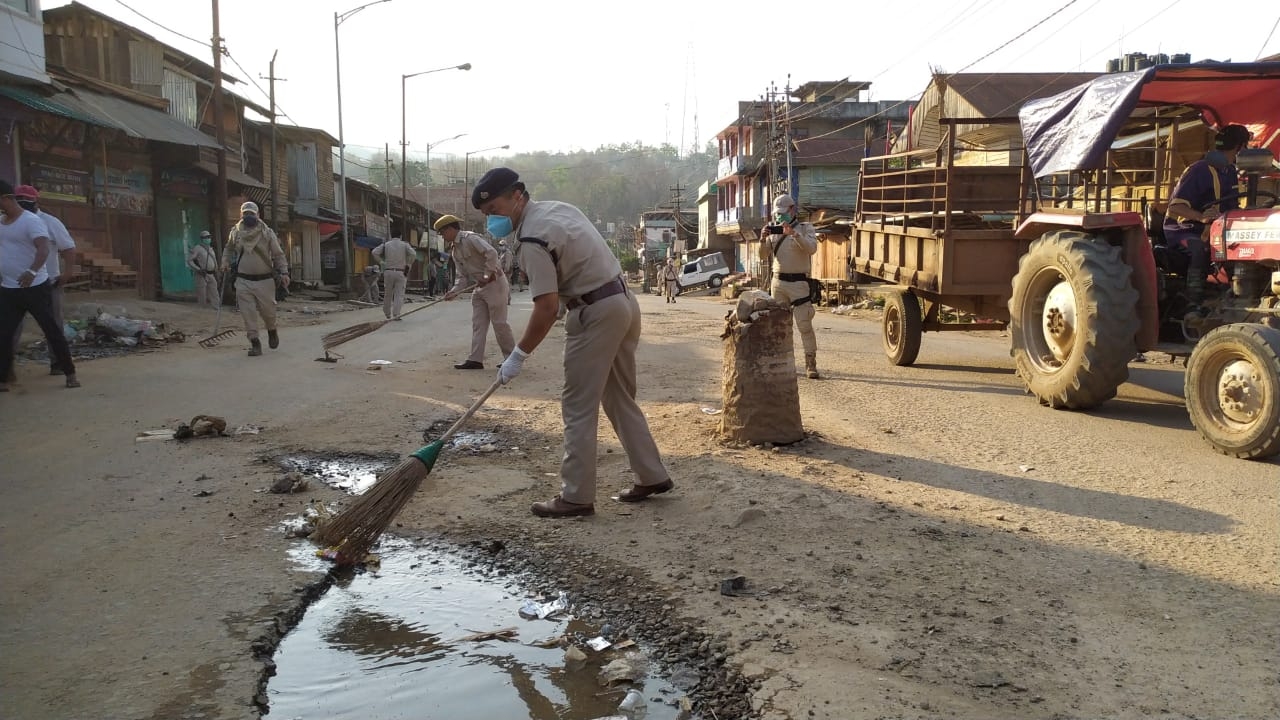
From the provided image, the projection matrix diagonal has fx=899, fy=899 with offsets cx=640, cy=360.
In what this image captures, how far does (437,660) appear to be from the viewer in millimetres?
3143

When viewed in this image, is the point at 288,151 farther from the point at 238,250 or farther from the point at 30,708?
the point at 30,708

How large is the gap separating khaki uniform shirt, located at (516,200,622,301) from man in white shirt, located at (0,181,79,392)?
5798 millimetres

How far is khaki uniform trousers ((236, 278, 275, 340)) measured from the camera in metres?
10.7

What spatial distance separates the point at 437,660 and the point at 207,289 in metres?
19.5

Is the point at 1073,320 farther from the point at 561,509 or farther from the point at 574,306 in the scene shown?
the point at 561,509

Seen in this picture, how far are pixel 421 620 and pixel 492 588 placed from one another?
1.27 feet

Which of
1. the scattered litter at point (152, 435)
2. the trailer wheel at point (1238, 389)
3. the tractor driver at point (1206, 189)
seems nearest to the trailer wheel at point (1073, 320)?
the tractor driver at point (1206, 189)

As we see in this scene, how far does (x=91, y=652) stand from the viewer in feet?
9.86

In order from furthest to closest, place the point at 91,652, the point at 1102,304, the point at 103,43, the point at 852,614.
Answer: the point at 103,43 → the point at 1102,304 → the point at 852,614 → the point at 91,652

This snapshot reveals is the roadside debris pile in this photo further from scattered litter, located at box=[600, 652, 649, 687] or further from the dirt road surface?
scattered litter, located at box=[600, 652, 649, 687]

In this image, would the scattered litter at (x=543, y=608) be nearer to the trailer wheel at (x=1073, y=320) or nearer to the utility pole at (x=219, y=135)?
the trailer wheel at (x=1073, y=320)

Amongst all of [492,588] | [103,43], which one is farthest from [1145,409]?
[103,43]

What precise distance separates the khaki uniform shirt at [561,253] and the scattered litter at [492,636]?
5.62ft

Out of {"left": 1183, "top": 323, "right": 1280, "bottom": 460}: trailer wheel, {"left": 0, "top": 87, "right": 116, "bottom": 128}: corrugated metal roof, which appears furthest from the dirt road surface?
{"left": 0, "top": 87, "right": 116, "bottom": 128}: corrugated metal roof
